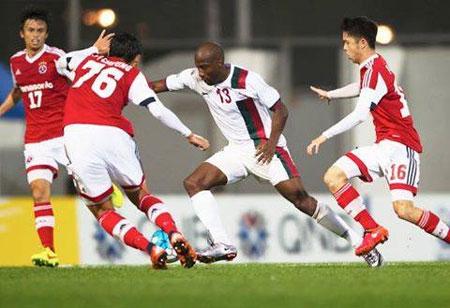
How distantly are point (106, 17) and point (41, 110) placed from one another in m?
8.10

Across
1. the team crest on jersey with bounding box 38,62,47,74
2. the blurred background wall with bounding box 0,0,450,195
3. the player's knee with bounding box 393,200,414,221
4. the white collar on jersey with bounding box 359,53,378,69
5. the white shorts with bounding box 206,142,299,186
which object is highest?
the white collar on jersey with bounding box 359,53,378,69

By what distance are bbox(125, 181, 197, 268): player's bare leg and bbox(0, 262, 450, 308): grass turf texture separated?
0.14 meters

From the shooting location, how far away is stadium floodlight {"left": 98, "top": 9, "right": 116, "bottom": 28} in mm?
22359

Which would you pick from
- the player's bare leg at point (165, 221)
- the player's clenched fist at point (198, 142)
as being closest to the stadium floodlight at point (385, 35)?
the player's bare leg at point (165, 221)

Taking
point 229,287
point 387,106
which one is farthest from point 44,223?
point 229,287

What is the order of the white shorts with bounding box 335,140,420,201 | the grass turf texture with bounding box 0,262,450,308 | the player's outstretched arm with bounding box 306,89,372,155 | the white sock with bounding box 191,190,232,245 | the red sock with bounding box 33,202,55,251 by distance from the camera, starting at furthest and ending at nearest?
the red sock with bounding box 33,202,55,251 < the white sock with bounding box 191,190,232,245 < the white shorts with bounding box 335,140,420,201 < the player's outstretched arm with bounding box 306,89,372,155 < the grass turf texture with bounding box 0,262,450,308

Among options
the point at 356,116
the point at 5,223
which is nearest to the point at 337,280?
the point at 356,116

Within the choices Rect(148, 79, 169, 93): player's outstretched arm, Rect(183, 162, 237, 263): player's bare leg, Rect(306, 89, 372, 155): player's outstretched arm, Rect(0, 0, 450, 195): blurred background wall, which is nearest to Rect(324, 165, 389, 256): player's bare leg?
Rect(306, 89, 372, 155): player's outstretched arm

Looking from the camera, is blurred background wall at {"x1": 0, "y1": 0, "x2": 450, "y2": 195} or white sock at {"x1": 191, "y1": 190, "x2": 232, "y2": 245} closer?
white sock at {"x1": 191, "y1": 190, "x2": 232, "y2": 245}

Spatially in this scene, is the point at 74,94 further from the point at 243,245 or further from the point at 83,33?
the point at 83,33

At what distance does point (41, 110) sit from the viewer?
1452 centimetres

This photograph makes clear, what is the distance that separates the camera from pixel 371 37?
13500mm

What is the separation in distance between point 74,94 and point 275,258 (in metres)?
5.84

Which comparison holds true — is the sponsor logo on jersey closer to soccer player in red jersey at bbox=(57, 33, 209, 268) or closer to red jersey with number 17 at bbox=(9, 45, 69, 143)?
red jersey with number 17 at bbox=(9, 45, 69, 143)
